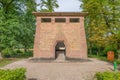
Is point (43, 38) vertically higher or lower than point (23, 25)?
lower

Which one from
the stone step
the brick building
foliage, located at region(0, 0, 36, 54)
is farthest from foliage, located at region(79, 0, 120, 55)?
foliage, located at region(0, 0, 36, 54)

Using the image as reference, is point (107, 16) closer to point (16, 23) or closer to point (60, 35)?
point (60, 35)

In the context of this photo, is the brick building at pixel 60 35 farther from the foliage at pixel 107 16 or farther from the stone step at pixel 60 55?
the foliage at pixel 107 16

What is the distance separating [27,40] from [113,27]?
45.5 ft

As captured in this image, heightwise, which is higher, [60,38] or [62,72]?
[60,38]

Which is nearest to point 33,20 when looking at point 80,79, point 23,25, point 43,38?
point 23,25

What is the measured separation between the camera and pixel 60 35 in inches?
1254

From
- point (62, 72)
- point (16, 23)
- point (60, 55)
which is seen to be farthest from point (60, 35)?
point (62, 72)

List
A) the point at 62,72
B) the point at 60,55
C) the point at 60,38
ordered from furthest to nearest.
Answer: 1. the point at 60,55
2. the point at 60,38
3. the point at 62,72

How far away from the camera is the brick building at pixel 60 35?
1235 inches

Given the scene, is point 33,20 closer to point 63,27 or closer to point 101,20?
point 63,27

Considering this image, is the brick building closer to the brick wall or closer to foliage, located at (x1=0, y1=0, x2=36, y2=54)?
the brick wall

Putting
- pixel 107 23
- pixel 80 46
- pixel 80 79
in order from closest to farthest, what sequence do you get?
pixel 80 79 → pixel 80 46 → pixel 107 23

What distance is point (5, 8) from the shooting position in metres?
36.1
